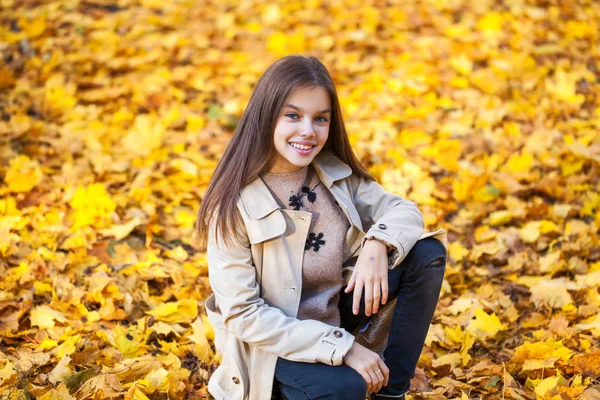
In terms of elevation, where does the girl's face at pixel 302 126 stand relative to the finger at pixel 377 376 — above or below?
above

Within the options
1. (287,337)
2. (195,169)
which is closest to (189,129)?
(195,169)

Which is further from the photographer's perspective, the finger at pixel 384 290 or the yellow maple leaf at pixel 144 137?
the yellow maple leaf at pixel 144 137

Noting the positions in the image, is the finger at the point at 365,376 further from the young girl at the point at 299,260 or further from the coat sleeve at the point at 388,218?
the coat sleeve at the point at 388,218

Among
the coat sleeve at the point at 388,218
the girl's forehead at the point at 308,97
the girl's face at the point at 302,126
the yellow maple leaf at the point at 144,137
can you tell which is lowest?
the yellow maple leaf at the point at 144,137

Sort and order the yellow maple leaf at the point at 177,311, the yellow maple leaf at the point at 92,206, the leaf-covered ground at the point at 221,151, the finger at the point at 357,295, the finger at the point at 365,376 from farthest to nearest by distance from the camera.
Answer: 1. the yellow maple leaf at the point at 92,206
2. the yellow maple leaf at the point at 177,311
3. the leaf-covered ground at the point at 221,151
4. the finger at the point at 357,295
5. the finger at the point at 365,376

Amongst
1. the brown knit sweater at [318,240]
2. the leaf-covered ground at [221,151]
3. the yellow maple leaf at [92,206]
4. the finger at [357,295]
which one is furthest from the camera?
the yellow maple leaf at [92,206]

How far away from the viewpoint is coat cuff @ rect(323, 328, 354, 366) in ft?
6.44

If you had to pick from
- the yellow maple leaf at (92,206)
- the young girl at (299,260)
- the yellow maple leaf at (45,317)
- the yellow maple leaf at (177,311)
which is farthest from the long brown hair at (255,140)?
the yellow maple leaf at (92,206)

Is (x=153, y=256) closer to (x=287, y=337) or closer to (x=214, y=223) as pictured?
(x=214, y=223)

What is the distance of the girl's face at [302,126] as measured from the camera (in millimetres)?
2150

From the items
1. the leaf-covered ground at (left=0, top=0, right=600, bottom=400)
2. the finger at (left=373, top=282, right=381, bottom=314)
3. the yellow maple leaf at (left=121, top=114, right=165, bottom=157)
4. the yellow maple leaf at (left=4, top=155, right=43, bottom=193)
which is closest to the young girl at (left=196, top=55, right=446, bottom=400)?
the finger at (left=373, top=282, right=381, bottom=314)

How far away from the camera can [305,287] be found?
2.23m

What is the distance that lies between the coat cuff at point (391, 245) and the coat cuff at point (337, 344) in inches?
11.6

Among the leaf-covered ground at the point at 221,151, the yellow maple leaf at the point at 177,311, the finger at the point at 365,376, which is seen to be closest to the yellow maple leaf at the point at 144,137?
the leaf-covered ground at the point at 221,151
